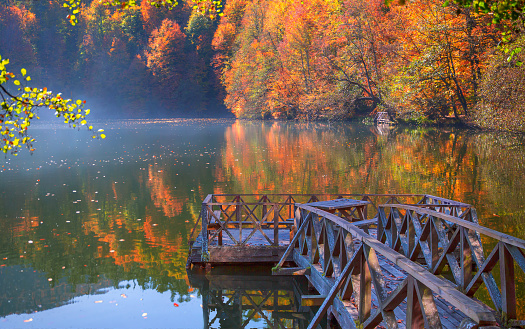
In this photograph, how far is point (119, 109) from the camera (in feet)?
288

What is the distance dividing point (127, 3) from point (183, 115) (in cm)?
8008

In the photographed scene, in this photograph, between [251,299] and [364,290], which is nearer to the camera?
[364,290]

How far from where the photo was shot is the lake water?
8.96 meters

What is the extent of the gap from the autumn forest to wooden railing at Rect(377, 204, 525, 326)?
9.00 feet

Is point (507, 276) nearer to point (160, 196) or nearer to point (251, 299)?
point (251, 299)

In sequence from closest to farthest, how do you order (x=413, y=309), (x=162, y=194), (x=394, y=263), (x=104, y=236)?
(x=413, y=309)
(x=394, y=263)
(x=104, y=236)
(x=162, y=194)

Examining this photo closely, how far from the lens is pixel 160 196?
18.4 m

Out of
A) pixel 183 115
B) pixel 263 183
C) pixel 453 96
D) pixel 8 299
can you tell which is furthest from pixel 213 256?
pixel 183 115

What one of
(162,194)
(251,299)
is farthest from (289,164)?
(251,299)

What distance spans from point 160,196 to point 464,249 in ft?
45.0

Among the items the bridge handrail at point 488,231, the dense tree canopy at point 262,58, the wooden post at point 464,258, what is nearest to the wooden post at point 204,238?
the dense tree canopy at point 262,58

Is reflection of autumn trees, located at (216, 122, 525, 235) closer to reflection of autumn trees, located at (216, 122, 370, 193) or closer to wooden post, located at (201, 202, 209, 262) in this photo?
reflection of autumn trees, located at (216, 122, 370, 193)

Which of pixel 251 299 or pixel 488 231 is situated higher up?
pixel 488 231

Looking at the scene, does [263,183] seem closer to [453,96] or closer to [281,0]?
[453,96]
